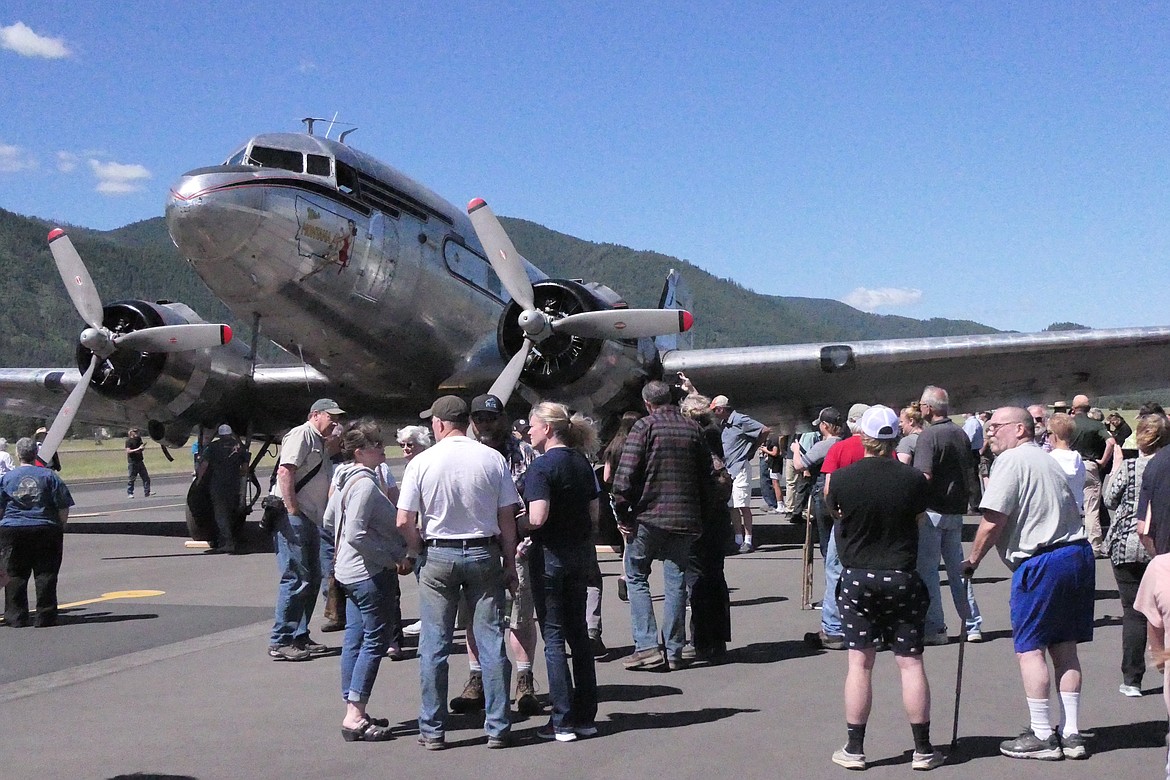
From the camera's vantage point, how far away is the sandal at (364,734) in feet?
17.9

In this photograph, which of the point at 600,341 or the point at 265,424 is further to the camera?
the point at 265,424

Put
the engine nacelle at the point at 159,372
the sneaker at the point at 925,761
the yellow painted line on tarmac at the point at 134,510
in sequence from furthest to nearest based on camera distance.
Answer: the yellow painted line on tarmac at the point at 134,510 → the engine nacelle at the point at 159,372 → the sneaker at the point at 925,761

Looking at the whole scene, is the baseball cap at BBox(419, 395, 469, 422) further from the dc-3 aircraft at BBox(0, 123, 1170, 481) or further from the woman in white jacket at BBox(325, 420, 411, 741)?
the dc-3 aircraft at BBox(0, 123, 1170, 481)

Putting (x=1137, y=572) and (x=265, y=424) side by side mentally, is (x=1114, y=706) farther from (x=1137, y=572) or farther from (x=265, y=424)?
(x=265, y=424)

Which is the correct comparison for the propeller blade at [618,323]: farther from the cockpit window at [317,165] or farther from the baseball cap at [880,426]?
the baseball cap at [880,426]

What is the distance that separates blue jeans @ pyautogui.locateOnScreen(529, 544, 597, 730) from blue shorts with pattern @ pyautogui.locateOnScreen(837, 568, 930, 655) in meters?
1.46

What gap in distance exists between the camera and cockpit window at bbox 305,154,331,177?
12.5 m

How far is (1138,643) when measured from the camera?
20.0 ft

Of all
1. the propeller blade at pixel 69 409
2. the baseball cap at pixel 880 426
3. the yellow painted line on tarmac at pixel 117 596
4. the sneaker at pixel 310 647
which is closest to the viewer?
the baseball cap at pixel 880 426

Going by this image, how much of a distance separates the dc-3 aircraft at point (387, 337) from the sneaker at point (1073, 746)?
337 inches

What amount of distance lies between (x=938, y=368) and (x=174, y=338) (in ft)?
38.1

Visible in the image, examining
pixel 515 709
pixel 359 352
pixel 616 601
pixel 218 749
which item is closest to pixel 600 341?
pixel 359 352

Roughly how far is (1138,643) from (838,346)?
9.78 meters

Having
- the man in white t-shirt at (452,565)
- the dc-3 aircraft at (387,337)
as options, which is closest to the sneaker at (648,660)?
the man in white t-shirt at (452,565)
